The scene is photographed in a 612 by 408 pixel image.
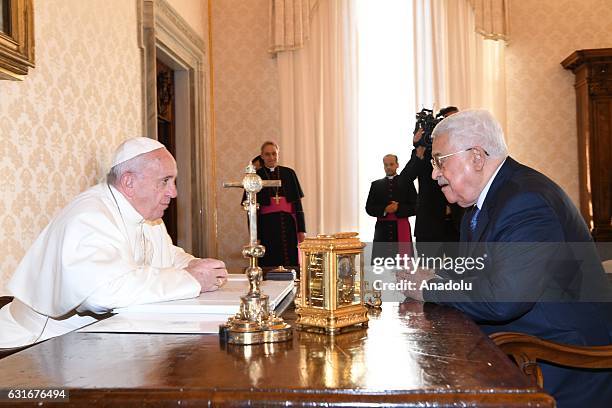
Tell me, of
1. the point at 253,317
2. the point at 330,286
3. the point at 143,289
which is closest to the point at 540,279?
the point at 330,286

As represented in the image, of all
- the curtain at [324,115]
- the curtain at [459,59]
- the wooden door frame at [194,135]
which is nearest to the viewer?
the wooden door frame at [194,135]

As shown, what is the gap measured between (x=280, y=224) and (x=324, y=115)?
1949 mm

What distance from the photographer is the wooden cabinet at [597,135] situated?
24.5 feet

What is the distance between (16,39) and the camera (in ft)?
10.7

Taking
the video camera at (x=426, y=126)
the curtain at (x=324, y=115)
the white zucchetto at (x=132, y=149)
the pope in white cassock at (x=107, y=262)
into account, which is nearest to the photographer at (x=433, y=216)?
the video camera at (x=426, y=126)

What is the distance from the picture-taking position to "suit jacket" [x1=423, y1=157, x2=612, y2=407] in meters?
2.03

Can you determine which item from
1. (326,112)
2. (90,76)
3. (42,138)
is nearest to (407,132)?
(326,112)

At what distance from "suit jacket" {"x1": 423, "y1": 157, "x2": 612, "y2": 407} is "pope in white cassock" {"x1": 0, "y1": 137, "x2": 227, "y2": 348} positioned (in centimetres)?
94

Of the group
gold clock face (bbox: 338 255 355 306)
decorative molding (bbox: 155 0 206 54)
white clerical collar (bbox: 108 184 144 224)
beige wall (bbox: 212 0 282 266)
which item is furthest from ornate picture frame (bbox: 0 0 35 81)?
beige wall (bbox: 212 0 282 266)

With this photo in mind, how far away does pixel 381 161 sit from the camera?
28.2 feet

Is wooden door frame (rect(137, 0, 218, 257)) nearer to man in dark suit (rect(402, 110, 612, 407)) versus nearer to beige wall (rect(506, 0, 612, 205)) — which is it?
beige wall (rect(506, 0, 612, 205))

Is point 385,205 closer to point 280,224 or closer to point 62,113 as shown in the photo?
point 280,224

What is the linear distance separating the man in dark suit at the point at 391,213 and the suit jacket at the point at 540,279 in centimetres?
491

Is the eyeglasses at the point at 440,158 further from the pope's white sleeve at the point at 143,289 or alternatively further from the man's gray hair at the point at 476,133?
the pope's white sleeve at the point at 143,289
